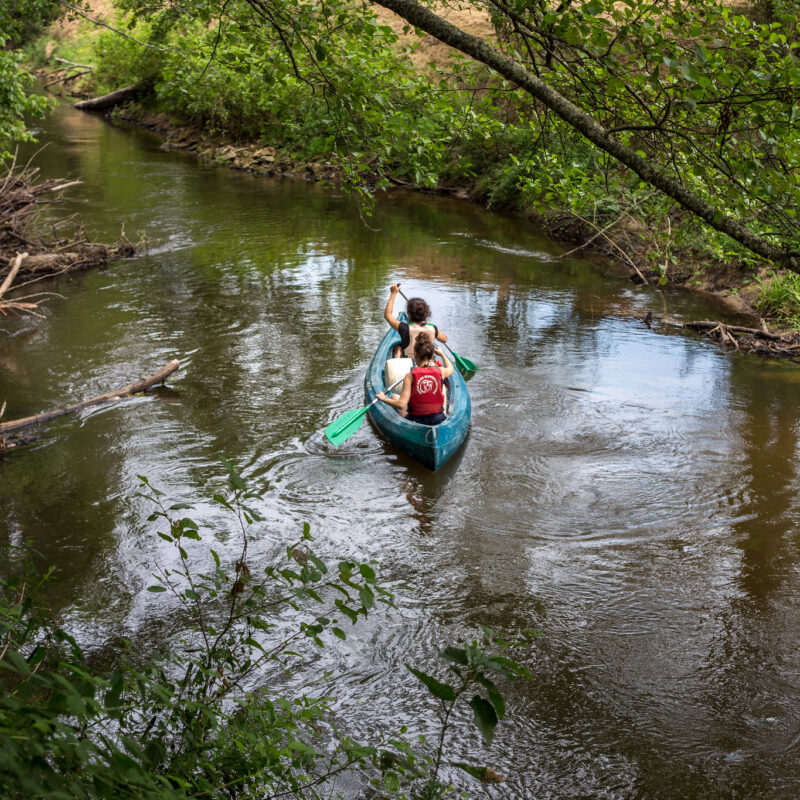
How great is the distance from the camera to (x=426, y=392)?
7824 millimetres

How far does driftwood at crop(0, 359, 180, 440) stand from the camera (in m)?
7.80

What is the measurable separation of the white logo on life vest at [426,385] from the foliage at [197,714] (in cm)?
257

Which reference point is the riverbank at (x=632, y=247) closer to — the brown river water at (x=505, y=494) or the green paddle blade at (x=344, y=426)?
the brown river water at (x=505, y=494)

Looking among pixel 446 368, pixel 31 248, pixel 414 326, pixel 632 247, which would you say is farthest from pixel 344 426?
pixel 31 248

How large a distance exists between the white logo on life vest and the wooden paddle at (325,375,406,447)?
2.07ft

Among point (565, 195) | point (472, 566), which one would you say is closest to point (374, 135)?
point (565, 195)

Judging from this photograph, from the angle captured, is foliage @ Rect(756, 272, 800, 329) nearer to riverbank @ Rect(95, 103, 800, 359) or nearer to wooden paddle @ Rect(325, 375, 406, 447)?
riverbank @ Rect(95, 103, 800, 359)

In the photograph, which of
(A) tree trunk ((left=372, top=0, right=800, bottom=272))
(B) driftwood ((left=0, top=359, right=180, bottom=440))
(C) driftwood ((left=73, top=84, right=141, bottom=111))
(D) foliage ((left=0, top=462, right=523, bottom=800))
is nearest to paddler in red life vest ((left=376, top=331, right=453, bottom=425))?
(D) foliage ((left=0, top=462, right=523, bottom=800))

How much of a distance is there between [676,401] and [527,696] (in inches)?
226

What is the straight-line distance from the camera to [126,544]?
6180mm

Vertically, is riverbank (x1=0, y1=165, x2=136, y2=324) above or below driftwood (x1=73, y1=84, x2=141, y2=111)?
below

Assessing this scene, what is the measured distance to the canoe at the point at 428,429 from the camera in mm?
7473

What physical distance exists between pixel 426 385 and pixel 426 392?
8 centimetres

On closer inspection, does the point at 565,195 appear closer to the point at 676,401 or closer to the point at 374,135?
the point at 374,135
